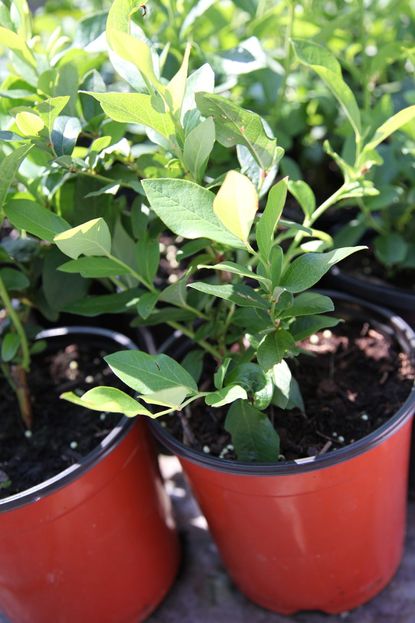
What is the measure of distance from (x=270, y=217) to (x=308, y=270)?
0.22 ft

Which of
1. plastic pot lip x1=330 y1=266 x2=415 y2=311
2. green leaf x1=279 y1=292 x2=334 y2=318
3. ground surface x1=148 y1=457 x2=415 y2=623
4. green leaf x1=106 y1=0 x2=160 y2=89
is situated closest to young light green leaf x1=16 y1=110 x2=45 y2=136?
green leaf x1=106 y1=0 x2=160 y2=89

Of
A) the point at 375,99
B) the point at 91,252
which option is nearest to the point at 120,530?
the point at 91,252

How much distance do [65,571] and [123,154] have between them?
0.57 m

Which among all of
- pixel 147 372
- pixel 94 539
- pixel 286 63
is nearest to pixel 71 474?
pixel 94 539

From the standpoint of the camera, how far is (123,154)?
2.58 ft

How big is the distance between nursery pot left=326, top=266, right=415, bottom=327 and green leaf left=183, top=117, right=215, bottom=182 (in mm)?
495

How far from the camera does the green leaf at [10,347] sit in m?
0.87

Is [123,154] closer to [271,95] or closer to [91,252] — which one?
[91,252]

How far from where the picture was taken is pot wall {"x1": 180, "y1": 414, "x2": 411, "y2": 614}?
824mm

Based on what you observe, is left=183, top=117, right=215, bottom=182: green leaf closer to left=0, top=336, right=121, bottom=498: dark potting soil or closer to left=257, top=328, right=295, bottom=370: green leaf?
left=257, top=328, right=295, bottom=370: green leaf

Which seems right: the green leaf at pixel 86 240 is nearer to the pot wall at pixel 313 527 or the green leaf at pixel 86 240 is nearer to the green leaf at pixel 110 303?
the green leaf at pixel 110 303

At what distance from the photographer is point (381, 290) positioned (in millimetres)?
1075

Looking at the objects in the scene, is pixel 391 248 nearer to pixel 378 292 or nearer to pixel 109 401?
pixel 378 292

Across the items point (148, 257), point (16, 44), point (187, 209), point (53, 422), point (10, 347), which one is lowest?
point (53, 422)
